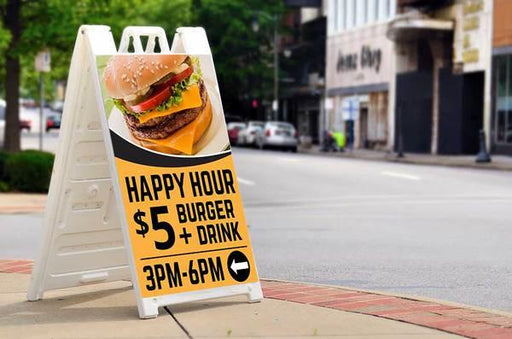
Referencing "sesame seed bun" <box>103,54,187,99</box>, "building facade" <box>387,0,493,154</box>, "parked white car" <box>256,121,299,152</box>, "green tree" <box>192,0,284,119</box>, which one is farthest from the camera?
"green tree" <box>192,0,284,119</box>

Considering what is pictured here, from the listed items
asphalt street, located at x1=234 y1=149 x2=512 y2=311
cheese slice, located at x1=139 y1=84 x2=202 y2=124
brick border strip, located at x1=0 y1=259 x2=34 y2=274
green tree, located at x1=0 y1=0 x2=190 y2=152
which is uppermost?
green tree, located at x1=0 y1=0 x2=190 y2=152

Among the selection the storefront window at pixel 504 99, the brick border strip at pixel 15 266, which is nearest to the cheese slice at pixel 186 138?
the brick border strip at pixel 15 266

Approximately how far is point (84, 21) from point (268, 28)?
37.3 meters

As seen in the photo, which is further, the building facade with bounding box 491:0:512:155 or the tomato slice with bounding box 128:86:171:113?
the building facade with bounding box 491:0:512:155

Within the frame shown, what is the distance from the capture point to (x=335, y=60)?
174 feet

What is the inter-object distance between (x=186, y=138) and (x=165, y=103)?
29cm

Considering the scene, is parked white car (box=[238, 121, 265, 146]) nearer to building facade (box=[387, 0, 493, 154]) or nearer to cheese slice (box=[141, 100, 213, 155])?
building facade (box=[387, 0, 493, 154])

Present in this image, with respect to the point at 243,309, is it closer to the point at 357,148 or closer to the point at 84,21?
the point at 84,21

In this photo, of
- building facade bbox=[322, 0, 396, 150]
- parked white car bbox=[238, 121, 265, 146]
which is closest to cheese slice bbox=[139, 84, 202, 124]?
building facade bbox=[322, 0, 396, 150]

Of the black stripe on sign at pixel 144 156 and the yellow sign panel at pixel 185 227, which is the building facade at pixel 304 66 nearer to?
the yellow sign panel at pixel 185 227

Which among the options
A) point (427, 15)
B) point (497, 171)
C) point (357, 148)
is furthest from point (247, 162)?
point (357, 148)

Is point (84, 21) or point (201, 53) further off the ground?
point (84, 21)

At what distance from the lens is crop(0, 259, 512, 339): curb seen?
5.62 meters

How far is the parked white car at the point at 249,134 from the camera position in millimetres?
48406
